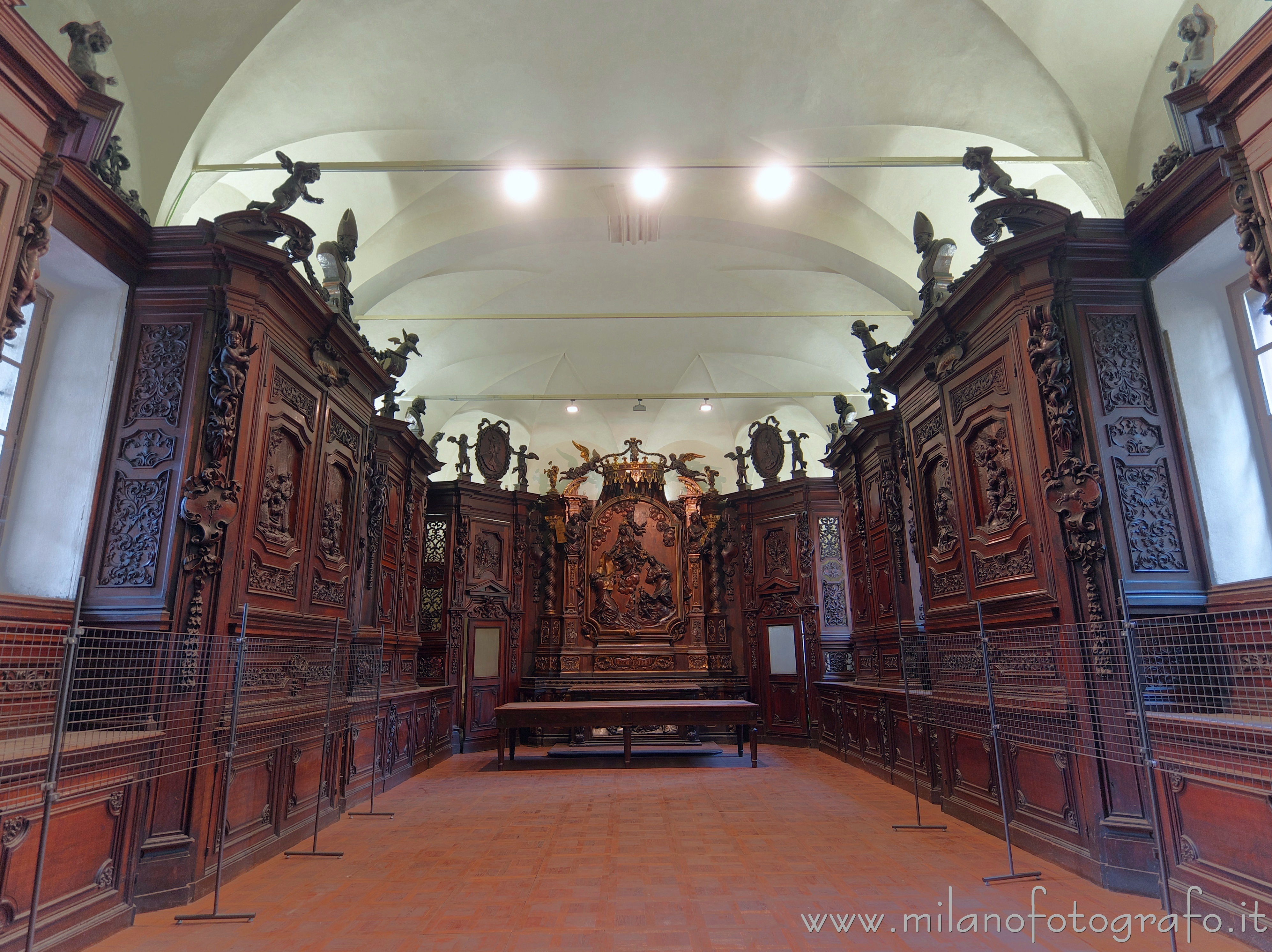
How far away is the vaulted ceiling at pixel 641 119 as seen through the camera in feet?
17.5

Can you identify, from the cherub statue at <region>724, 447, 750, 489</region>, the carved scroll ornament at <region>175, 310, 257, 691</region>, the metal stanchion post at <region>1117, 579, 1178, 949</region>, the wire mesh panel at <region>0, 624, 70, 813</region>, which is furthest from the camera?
the cherub statue at <region>724, 447, 750, 489</region>

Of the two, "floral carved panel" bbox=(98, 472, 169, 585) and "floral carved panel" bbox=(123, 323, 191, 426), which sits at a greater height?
"floral carved panel" bbox=(123, 323, 191, 426)

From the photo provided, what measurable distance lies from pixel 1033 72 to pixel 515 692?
35.4ft

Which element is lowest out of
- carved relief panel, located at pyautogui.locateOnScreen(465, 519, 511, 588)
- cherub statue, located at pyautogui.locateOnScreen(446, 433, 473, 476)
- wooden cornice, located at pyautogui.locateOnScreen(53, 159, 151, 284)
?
carved relief panel, located at pyautogui.locateOnScreen(465, 519, 511, 588)

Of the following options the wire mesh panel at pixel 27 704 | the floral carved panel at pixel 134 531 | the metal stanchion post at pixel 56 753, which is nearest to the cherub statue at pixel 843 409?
the floral carved panel at pixel 134 531

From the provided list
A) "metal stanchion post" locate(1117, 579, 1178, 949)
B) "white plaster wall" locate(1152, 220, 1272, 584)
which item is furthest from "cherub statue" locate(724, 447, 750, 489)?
"metal stanchion post" locate(1117, 579, 1178, 949)

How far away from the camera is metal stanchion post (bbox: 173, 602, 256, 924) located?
3.83 meters

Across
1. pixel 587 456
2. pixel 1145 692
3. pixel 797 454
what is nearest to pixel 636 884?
pixel 1145 692

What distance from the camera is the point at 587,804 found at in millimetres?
6797

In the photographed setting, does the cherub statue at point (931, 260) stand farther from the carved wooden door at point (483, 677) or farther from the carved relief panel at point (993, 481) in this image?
the carved wooden door at point (483, 677)

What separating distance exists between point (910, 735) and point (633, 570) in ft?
22.2

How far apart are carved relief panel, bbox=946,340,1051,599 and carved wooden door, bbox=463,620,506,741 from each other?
7554 mm

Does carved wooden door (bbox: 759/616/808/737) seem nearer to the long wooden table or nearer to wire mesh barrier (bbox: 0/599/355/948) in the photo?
the long wooden table

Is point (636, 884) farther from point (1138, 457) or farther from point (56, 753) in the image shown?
point (1138, 457)
